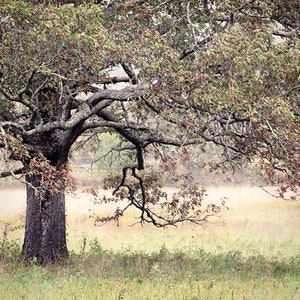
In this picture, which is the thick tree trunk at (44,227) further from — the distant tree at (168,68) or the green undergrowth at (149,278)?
the distant tree at (168,68)

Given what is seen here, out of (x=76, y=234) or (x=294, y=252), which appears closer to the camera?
(x=294, y=252)

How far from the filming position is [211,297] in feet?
40.3

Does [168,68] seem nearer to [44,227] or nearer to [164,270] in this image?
[164,270]

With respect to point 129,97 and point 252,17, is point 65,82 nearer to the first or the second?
point 129,97

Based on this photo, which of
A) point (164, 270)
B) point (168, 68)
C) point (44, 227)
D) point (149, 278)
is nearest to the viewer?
point (168, 68)

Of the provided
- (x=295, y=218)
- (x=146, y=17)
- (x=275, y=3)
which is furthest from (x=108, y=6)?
(x=295, y=218)

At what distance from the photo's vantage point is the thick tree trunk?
17.9m

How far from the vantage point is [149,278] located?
14445 millimetres

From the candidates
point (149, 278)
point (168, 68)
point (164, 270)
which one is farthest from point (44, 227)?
point (168, 68)

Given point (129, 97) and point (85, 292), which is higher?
point (129, 97)

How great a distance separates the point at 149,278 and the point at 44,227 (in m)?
4.42

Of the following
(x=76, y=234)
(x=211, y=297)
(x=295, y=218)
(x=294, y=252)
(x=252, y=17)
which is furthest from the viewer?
(x=295, y=218)

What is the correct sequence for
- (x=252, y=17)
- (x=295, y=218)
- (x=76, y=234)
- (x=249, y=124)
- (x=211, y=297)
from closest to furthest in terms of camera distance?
(x=211, y=297) → (x=249, y=124) → (x=252, y=17) → (x=76, y=234) → (x=295, y=218)

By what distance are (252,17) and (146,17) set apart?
7.65 ft
